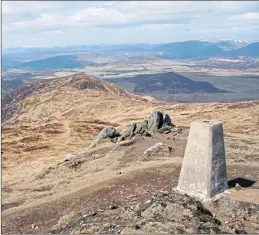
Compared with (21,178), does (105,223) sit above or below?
above

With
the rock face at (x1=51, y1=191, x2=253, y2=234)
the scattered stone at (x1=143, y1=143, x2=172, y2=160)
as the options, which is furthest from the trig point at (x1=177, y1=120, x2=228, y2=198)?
the scattered stone at (x1=143, y1=143, x2=172, y2=160)

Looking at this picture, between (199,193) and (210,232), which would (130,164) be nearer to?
(199,193)

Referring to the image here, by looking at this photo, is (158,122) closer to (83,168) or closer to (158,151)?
(158,151)

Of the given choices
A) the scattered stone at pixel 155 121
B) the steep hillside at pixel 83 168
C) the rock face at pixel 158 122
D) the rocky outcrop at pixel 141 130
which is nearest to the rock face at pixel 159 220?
the steep hillside at pixel 83 168

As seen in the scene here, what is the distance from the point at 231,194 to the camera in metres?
22.9

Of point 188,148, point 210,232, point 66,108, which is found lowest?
point 66,108

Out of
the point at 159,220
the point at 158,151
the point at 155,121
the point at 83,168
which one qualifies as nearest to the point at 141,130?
the point at 155,121

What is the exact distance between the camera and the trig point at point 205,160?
2194 centimetres

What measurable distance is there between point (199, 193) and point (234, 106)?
50234 mm

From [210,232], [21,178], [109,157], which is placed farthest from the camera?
[21,178]

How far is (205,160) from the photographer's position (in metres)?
22.1

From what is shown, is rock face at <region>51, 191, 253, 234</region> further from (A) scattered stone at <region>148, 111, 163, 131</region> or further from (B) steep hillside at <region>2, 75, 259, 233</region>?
(A) scattered stone at <region>148, 111, 163, 131</region>

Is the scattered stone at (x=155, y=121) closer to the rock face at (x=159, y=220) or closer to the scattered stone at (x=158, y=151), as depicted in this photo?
the scattered stone at (x=158, y=151)

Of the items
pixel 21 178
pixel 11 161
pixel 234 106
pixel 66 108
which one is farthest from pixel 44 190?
pixel 66 108
